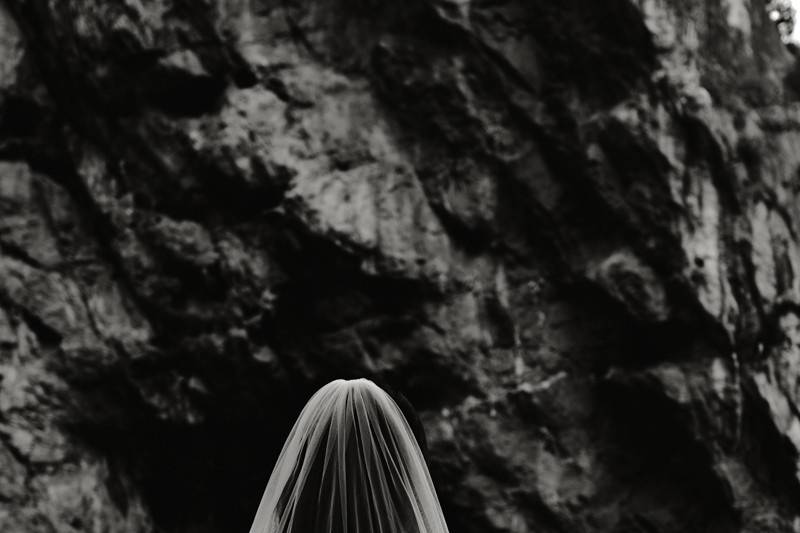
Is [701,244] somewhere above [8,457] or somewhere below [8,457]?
above

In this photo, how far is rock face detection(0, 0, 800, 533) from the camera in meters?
5.85

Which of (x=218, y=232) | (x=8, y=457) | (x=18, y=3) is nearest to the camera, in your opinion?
(x=8, y=457)

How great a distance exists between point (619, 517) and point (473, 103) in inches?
107

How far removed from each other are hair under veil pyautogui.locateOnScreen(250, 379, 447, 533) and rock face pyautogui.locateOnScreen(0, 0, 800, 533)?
328cm

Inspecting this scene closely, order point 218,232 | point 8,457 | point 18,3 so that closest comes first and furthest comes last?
point 8,457
point 218,232
point 18,3

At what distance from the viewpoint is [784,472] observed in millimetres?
5938

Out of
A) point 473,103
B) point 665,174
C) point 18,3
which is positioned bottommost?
point 665,174

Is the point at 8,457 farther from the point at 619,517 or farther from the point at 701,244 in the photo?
the point at 701,244

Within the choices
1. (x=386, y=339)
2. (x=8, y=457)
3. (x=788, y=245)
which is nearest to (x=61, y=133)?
(x=8, y=457)

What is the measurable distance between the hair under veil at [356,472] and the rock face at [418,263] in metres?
3.28

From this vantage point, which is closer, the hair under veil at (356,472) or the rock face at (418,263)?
the hair under veil at (356,472)

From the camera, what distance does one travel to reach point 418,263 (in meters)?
5.93

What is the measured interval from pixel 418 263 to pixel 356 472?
3648 mm

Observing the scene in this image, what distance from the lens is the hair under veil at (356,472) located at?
2.30 meters
